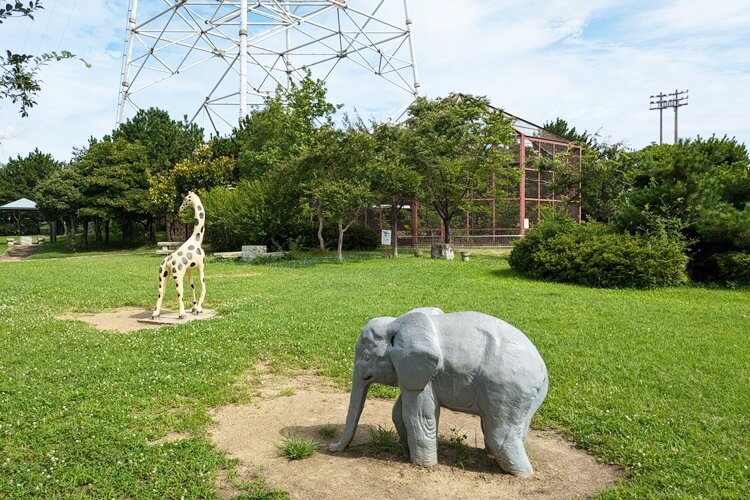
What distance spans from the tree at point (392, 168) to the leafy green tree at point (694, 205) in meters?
9.35

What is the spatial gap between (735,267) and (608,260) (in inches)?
127

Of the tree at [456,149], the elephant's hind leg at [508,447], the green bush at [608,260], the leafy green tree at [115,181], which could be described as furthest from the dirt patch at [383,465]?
the leafy green tree at [115,181]

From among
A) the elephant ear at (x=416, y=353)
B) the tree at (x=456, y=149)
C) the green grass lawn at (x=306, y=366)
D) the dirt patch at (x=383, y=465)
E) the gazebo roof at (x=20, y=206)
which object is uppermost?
the tree at (x=456, y=149)

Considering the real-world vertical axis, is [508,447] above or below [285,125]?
below

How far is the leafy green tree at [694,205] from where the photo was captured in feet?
45.3

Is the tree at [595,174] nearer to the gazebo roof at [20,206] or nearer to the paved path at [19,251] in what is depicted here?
the paved path at [19,251]

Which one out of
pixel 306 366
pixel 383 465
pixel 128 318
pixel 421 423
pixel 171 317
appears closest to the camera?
pixel 421 423

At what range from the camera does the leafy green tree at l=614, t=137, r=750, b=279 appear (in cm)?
1381

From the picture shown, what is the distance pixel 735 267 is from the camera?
13.4m

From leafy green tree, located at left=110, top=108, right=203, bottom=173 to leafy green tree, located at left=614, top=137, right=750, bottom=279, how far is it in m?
28.9

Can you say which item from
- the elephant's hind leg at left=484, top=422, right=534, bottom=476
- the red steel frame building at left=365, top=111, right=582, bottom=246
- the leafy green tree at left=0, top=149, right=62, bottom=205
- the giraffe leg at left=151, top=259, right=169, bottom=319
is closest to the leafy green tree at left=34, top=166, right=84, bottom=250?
the leafy green tree at left=0, top=149, right=62, bottom=205

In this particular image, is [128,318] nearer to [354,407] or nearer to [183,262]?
[183,262]

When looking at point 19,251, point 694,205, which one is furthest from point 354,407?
point 19,251

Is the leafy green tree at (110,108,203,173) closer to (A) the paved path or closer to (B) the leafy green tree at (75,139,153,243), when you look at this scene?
(B) the leafy green tree at (75,139,153,243)
